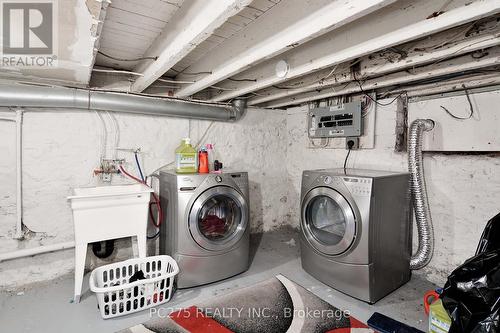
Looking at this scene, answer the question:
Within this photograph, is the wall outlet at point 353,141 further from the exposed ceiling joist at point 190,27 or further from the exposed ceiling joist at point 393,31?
the exposed ceiling joist at point 190,27

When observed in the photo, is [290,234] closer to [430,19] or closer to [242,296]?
[242,296]

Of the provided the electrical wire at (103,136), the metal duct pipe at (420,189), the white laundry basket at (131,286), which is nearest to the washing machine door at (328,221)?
the metal duct pipe at (420,189)

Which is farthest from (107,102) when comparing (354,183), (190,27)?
(354,183)

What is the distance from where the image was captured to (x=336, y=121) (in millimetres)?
2803

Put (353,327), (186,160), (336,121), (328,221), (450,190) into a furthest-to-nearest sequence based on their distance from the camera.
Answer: (336,121) < (186,160) < (328,221) < (450,190) < (353,327)

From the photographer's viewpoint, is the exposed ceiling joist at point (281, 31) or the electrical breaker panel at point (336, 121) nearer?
the exposed ceiling joist at point (281, 31)

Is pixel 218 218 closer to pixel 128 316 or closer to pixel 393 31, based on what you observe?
pixel 128 316

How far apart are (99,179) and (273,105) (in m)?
2.11

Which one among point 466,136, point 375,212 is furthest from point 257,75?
point 466,136

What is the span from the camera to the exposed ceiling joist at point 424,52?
1.30 metres

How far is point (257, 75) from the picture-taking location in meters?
2.20

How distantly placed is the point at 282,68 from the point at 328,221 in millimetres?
1354

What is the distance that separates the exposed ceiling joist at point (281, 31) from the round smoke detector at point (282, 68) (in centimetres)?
32

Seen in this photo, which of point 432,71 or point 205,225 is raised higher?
point 432,71
